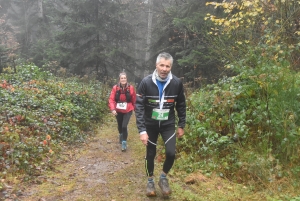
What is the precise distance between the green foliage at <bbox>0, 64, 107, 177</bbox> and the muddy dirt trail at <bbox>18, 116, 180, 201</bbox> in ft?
1.36

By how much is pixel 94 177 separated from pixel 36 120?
276 centimetres

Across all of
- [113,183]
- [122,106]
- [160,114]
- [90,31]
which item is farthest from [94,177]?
[90,31]

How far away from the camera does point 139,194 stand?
4.35 m

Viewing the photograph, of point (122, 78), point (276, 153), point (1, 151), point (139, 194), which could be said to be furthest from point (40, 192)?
point (276, 153)

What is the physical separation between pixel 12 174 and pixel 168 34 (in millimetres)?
14056

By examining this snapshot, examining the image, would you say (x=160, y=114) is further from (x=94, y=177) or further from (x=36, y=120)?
(x=36, y=120)

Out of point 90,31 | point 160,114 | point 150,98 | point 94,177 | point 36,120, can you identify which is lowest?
point 94,177

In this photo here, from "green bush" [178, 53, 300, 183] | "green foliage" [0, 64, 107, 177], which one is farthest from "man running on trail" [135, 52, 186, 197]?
"green foliage" [0, 64, 107, 177]

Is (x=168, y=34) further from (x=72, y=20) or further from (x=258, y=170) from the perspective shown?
(x=258, y=170)

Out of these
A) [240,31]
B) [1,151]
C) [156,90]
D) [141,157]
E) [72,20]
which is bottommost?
[141,157]

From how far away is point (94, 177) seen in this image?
516 centimetres

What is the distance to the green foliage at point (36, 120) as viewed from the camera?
5.13 meters

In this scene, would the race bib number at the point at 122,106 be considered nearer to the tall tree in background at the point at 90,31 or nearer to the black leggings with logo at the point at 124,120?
the black leggings with logo at the point at 124,120

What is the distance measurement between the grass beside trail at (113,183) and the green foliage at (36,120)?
467 mm
